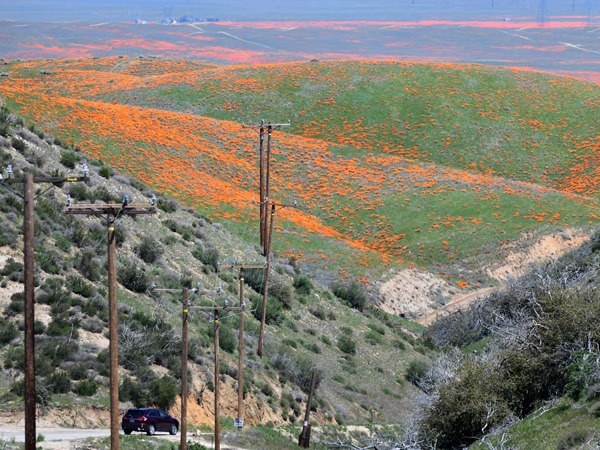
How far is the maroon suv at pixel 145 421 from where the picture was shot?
32625 mm

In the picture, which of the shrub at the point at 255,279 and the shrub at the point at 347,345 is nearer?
the shrub at the point at 347,345

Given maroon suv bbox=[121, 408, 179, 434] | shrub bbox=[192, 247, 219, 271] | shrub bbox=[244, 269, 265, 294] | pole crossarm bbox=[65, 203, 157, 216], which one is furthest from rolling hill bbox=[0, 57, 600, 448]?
pole crossarm bbox=[65, 203, 157, 216]

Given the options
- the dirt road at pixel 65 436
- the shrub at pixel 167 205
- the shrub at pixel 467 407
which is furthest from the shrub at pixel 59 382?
the shrub at pixel 167 205

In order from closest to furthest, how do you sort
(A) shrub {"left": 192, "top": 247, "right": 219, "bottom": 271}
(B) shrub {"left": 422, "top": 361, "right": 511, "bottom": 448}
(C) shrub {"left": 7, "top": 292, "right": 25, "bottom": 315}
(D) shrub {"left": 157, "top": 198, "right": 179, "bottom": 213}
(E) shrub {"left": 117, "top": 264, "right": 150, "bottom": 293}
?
(B) shrub {"left": 422, "top": 361, "right": 511, "bottom": 448}, (C) shrub {"left": 7, "top": 292, "right": 25, "bottom": 315}, (E) shrub {"left": 117, "top": 264, "right": 150, "bottom": 293}, (A) shrub {"left": 192, "top": 247, "right": 219, "bottom": 271}, (D) shrub {"left": 157, "top": 198, "right": 179, "bottom": 213}

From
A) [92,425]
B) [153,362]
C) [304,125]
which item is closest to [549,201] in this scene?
[304,125]

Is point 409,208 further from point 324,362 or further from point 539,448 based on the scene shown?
point 539,448

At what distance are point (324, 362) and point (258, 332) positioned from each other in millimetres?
3416

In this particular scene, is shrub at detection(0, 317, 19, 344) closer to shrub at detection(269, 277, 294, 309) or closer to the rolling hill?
the rolling hill

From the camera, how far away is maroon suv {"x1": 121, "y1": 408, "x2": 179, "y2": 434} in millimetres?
32625

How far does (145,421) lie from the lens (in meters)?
32.7

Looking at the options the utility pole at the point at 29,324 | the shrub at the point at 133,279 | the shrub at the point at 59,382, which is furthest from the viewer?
the shrub at the point at 133,279

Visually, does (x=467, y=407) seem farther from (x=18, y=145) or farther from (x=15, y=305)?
(x=18, y=145)

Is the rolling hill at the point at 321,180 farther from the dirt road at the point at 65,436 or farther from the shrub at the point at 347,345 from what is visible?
the dirt road at the point at 65,436

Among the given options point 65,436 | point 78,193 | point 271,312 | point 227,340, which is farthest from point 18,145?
point 65,436
